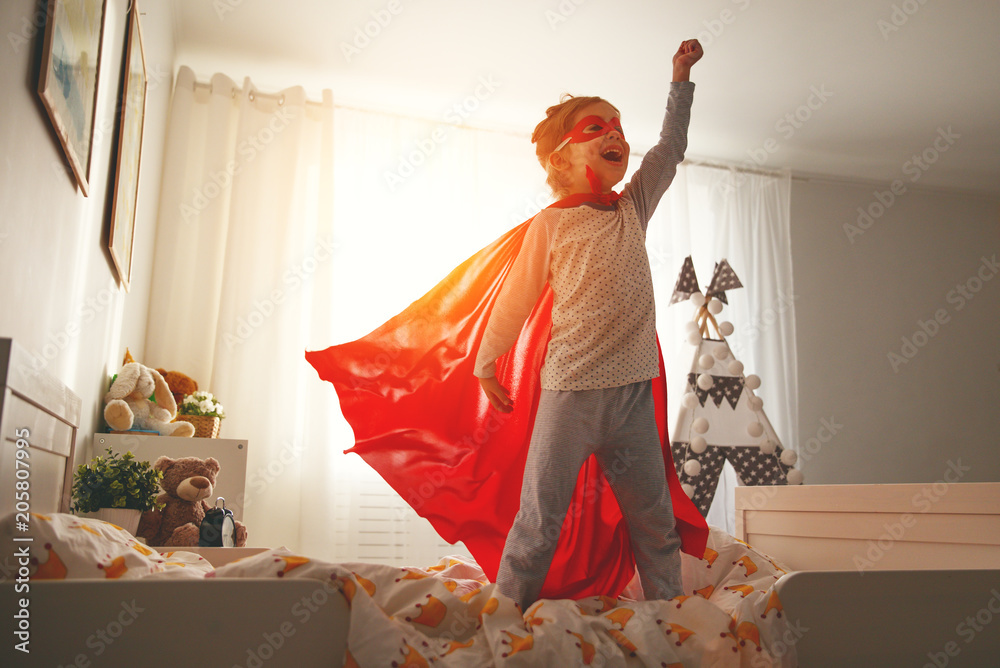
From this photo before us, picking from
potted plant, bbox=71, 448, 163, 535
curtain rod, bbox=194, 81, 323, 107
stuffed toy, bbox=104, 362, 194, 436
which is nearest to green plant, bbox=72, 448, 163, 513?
potted plant, bbox=71, 448, 163, 535

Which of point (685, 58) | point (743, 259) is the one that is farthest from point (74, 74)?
point (743, 259)

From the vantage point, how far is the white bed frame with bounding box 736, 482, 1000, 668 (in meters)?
1.03

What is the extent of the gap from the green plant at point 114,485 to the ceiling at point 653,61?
2.05 m

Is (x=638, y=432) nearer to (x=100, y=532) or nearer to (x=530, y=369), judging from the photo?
(x=530, y=369)

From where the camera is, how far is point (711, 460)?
3072 millimetres

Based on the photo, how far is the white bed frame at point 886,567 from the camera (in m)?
1.03

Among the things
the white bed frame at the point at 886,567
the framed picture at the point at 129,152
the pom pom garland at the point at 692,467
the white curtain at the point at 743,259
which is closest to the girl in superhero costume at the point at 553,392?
the white bed frame at the point at 886,567

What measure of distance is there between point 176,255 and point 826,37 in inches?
118

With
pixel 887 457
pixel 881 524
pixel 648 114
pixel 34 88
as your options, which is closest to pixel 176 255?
pixel 34 88

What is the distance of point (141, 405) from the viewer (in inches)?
91.4

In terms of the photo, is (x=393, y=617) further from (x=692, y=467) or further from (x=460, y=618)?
(x=692, y=467)

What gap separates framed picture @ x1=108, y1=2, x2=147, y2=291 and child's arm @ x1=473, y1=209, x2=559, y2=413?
1.16 m

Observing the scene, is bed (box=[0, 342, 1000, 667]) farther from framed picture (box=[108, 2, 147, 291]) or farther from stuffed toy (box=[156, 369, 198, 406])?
stuffed toy (box=[156, 369, 198, 406])

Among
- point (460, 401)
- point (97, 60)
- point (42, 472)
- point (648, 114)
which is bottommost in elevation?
point (42, 472)
